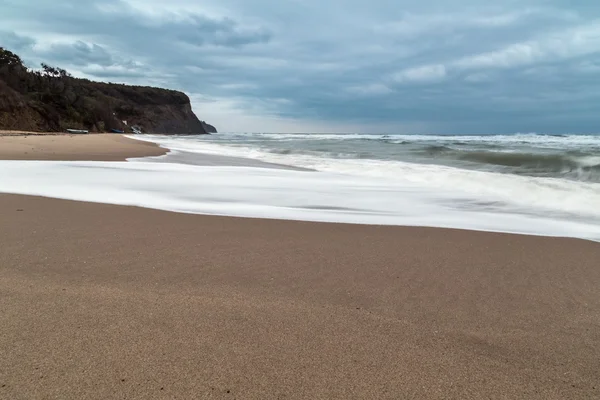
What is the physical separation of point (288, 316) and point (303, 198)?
349 cm

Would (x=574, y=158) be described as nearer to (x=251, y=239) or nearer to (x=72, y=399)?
(x=251, y=239)

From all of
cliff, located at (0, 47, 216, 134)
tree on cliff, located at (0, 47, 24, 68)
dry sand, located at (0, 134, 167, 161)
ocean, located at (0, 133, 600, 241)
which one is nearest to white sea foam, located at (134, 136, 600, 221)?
ocean, located at (0, 133, 600, 241)

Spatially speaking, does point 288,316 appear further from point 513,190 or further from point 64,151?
point 64,151

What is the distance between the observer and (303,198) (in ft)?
17.8

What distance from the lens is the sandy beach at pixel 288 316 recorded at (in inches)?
58.7

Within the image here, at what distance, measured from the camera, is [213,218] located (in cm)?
399

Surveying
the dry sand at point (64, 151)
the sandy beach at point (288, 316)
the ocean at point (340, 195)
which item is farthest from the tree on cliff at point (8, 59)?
the sandy beach at point (288, 316)

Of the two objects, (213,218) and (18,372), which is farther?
(213,218)

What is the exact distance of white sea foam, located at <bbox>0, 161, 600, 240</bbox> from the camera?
431 centimetres

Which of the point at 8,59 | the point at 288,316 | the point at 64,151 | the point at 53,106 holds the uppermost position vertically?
the point at 8,59

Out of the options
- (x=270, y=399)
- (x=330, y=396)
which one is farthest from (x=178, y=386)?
(x=330, y=396)

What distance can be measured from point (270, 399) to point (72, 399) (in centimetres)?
64

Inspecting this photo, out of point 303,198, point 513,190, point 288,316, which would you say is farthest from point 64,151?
point 288,316

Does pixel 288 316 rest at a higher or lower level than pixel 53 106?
lower
